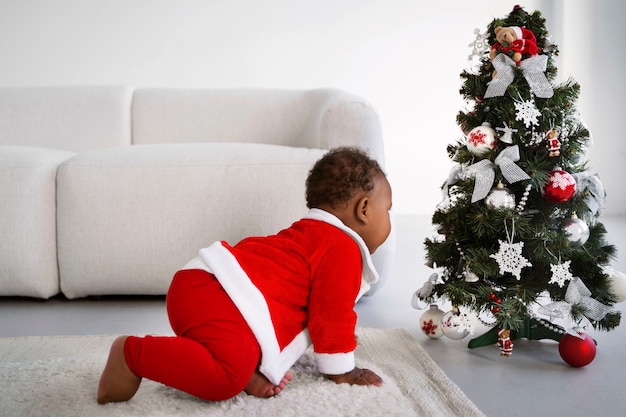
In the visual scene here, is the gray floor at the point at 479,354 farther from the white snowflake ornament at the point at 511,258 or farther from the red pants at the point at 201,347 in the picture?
the red pants at the point at 201,347

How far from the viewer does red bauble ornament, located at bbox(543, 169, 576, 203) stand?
57.5 inches

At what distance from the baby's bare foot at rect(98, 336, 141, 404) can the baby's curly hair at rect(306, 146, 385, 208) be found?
1.61ft

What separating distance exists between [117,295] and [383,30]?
3137mm

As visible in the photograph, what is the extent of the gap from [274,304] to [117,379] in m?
0.31

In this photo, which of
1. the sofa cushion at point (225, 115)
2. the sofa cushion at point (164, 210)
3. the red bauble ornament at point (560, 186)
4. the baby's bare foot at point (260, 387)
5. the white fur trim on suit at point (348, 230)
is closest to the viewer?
the baby's bare foot at point (260, 387)

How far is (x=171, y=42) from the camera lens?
460 centimetres

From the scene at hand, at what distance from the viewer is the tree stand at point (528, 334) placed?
62.6 inches

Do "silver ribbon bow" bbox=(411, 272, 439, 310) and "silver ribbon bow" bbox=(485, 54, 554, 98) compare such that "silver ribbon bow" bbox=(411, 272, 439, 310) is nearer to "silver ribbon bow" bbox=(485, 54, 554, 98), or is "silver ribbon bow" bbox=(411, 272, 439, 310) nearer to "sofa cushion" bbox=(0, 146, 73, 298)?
"silver ribbon bow" bbox=(485, 54, 554, 98)

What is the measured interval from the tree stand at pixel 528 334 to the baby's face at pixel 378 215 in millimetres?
396

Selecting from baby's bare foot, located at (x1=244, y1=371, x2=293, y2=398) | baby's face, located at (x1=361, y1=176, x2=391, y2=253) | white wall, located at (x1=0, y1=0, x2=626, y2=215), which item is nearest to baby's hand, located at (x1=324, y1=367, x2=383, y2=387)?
baby's bare foot, located at (x1=244, y1=371, x2=293, y2=398)

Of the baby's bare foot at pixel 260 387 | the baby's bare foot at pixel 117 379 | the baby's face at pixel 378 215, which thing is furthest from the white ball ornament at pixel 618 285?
the baby's bare foot at pixel 117 379

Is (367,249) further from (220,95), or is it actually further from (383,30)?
(383,30)

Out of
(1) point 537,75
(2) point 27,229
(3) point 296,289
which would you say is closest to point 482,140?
(1) point 537,75

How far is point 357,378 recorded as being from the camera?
1279mm
